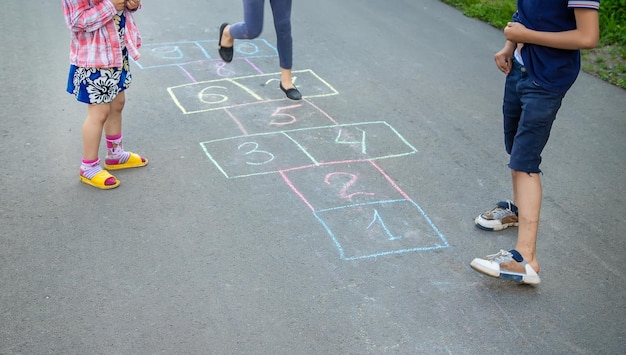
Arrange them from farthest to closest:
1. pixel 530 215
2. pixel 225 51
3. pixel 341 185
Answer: pixel 225 51
pixel 341 185
pixel 530 215

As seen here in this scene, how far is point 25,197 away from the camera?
4012 mm

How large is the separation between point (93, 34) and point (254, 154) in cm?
134

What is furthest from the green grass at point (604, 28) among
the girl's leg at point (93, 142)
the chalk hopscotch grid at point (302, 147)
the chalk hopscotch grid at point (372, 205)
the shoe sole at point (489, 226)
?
the girl's leg at point (93, 142)

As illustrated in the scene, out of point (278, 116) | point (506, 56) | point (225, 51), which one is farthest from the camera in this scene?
point (225, 51)

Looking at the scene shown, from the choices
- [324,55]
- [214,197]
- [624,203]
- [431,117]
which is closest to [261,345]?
[214,197]

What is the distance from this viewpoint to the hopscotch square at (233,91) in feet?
18.0

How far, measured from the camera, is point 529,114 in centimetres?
342

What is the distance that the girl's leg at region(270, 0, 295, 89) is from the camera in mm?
5483

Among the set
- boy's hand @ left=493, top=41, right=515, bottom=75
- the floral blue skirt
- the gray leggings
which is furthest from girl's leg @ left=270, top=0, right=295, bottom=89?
boy's hand @ left=493, top=41, right=515, bottom=75

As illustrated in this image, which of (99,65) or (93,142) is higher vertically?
(99,65)

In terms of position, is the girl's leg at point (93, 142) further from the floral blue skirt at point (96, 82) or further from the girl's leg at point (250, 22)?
the girl's leg at point (250, 22)

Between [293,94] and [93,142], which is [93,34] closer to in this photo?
[93,142]

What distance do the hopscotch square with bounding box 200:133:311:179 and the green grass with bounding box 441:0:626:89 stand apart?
3821mm

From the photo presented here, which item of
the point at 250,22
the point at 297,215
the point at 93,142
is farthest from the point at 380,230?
the point at 250,22
